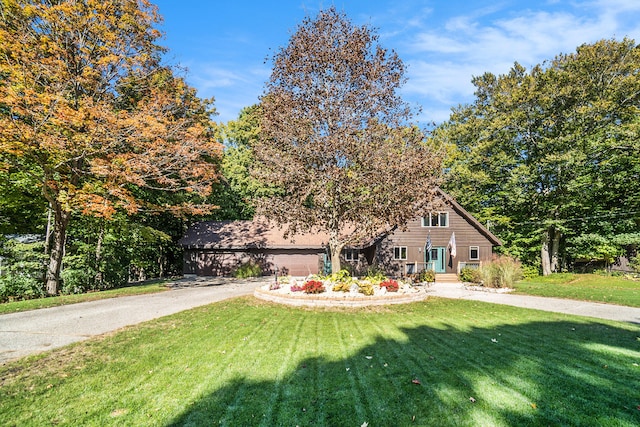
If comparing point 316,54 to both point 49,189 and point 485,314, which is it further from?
point 49,189

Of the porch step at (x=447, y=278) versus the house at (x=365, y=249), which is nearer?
the porch step at (x=447, y=278)

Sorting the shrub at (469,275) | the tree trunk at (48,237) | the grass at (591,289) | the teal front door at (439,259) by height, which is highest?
the tree trunk at (48,237)

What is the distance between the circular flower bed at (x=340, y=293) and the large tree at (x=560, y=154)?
19.7 m

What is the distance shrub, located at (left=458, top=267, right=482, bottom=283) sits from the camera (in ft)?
65.9

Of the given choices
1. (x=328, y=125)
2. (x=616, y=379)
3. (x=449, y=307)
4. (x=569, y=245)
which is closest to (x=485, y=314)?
(x=449, y=307)

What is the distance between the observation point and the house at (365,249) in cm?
2384

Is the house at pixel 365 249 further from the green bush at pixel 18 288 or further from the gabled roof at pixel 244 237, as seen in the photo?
the green bush at pixel 18 288

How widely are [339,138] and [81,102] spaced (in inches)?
401

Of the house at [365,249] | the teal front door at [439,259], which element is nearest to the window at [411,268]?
the house at [365,249]

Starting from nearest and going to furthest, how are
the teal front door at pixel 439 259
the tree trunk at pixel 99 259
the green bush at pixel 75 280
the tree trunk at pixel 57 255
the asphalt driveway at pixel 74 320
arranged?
the asphalt driveway at pixel 74 320, the tree trunk at pixel 57 255, the green bush at pixel 75 280, the tree trunk at pixel 99 259, the teal front door at pixel 439 259

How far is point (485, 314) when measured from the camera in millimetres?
10461

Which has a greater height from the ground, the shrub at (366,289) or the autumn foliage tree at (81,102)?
the autumn foliage tree at (81,102)

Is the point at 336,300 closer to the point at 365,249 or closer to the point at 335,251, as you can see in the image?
the point at 335,251

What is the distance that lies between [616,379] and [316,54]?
546 inches
